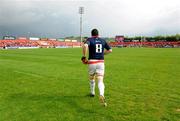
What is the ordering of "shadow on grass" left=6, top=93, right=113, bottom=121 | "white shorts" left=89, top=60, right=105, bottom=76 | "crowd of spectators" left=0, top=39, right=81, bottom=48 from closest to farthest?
"shadow on grass" left=6, top=93, right=113, bottom=121 → "white shorts" left=89, top=60, right=105, bottom=76 → "crowd of spectators" left=0, top=39, right=81, bottom=48

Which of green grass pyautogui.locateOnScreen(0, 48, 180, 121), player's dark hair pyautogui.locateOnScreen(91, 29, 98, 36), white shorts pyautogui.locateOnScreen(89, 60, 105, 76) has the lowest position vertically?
green grass pyautogui.locateOnScreen(0, 48, 180, 121)

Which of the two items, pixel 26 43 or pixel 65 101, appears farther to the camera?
pixel 26 43

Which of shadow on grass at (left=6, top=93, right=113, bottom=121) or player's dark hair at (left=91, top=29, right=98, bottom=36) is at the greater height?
player's dark hair at (left=91, top=29, right=98, bottom=36)

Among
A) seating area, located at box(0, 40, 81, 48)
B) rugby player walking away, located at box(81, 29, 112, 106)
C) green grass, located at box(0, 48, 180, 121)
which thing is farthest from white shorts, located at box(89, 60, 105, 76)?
seating area, located at box(0, 40, 81, 48)

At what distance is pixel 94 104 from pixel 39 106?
5.93ft

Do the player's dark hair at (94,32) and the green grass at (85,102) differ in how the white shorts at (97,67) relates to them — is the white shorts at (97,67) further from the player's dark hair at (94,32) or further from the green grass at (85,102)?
the green grass at (85,102)

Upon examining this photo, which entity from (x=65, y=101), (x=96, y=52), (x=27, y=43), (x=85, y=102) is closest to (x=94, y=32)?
(x=96, y=52)

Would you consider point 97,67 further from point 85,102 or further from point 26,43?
point 26,43

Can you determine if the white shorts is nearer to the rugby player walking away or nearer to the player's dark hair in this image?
the rugby player walking away

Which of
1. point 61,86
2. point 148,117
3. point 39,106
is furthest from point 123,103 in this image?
point 61,86

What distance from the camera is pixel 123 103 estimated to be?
8922 millimetres

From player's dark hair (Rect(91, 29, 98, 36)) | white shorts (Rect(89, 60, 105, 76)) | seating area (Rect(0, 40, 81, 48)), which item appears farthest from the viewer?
seating area (Rect(0, 40, 81, 48))

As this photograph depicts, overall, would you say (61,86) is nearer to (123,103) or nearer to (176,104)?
(123,103)

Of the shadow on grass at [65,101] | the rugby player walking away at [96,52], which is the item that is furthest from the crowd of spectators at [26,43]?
the rugby player walking away at [96,52]
